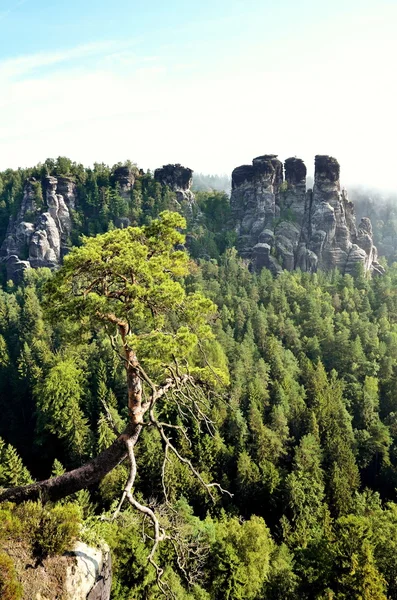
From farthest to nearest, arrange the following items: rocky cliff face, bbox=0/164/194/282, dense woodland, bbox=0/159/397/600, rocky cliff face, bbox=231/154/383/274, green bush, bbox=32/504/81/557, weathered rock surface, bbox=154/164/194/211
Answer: weathered rock surface, bbox=154/164/194/211
rocky cliff face, bbox=231/154/383/274
rocky cliff face, bbox=0/164/194/282
dense woodland, bbox=0/159/397/600
green bush, bbox=32/504/81/557

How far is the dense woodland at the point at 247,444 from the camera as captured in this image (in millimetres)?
20594

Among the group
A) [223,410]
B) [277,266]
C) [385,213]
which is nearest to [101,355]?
[223,410]

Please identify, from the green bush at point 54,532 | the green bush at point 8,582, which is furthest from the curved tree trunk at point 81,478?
the green bush at point 8,582

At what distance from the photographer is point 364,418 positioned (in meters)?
45.4

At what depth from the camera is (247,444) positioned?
39.5 m

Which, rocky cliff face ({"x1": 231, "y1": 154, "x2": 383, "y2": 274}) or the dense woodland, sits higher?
rocky cliff face ({"x1": 231, "y1": 154, "x2": 383, "y2": 274})

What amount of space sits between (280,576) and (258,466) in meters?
15.6

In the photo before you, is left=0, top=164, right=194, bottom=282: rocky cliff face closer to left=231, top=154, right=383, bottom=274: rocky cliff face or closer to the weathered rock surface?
the weathered rock surface

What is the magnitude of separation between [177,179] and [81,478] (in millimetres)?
92908

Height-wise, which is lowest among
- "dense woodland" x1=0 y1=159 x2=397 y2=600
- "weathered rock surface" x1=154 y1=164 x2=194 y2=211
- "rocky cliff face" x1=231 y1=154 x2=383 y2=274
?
"dense woodland" x1=0 y1=159 x2=397 y2=600

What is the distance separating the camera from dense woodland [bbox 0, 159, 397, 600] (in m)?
20.6

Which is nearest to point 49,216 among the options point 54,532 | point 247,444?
point 247,444

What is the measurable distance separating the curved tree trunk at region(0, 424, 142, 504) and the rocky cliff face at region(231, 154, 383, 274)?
251 feet

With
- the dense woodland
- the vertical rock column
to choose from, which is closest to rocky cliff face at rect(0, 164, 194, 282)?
the dense woodland
